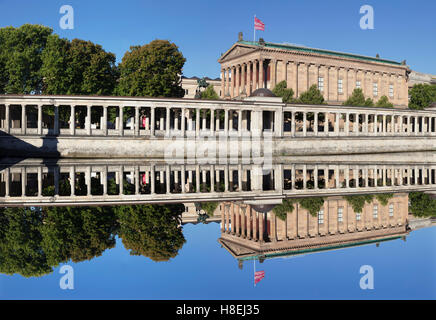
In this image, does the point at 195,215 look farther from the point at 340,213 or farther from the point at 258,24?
the point at 258,24

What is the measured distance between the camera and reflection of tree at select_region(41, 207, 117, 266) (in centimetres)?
1264

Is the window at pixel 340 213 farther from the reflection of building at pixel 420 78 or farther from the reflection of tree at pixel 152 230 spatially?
the reflection of building at pixel 420 78

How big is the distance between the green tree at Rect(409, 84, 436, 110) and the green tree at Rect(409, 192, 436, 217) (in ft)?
301

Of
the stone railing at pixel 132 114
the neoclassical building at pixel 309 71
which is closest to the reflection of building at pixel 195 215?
the stone railing at pixel 132 114

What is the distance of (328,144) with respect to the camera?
69.7 meters

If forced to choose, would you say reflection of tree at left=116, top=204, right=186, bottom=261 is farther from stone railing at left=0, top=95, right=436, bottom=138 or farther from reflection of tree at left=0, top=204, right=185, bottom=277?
stone railing at left=0, top=95, right=436, bottom=138

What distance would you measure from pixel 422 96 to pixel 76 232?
10989 centimetres

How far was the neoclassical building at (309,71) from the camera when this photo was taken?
91.4 m

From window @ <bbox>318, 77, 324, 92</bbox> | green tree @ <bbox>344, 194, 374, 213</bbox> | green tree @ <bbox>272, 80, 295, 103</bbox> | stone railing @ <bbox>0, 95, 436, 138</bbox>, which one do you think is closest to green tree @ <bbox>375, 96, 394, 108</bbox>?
window @ <bbox>318, 77, 324, 92</bbox>

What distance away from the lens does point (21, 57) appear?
69.3 metres

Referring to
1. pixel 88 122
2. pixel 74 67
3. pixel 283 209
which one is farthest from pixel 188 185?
pixel 74 67

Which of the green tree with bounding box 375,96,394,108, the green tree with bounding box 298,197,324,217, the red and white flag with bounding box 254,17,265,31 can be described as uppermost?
the red and white flag with bounding box 254,17,265,31

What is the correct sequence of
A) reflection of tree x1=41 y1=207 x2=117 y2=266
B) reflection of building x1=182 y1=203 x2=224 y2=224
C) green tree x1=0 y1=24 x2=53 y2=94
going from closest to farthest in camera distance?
reflection of tree x1=41 y1=207 x2=117 y2=266, reflection of building x1=182 y1=203 x2=224 y2=224, green tree x1=0 y1=24 x2=53 y2=94

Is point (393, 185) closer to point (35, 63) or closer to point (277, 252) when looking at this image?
point (277, 252)
